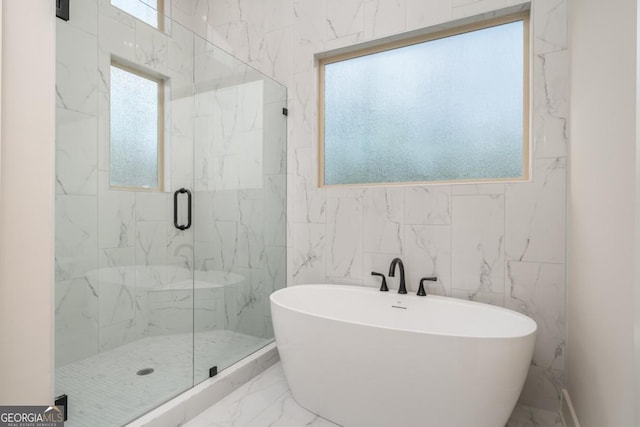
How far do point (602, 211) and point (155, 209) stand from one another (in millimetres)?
2401

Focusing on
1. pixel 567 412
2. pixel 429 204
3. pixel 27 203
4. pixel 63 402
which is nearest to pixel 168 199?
pixel 27 203

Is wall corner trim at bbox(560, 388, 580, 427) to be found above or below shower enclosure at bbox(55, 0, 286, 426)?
below

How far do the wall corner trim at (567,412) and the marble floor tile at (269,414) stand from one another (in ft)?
0.13

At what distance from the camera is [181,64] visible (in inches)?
83.7

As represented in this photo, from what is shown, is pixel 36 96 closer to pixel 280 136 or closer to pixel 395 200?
pixel 280 136

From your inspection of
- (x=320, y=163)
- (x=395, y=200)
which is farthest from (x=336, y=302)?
(x=320, y=163)

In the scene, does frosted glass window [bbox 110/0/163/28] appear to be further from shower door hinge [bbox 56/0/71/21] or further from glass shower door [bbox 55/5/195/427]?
shower door hinge [bbox 56/0/71/21]

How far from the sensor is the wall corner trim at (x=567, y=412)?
1506mm

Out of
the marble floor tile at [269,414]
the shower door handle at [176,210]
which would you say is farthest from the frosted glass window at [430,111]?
the marble floor tile at [269,414]

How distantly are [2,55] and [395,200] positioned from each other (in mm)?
2031

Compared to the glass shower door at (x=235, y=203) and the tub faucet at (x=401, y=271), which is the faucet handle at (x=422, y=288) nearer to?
the tub faucet at (x=401, y=271)

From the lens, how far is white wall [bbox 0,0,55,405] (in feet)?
3.97

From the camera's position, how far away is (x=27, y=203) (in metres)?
1.27

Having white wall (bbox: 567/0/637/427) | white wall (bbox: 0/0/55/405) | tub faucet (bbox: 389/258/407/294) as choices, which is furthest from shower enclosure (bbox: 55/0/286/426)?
white wall (bbox: 567/0/637/427)
